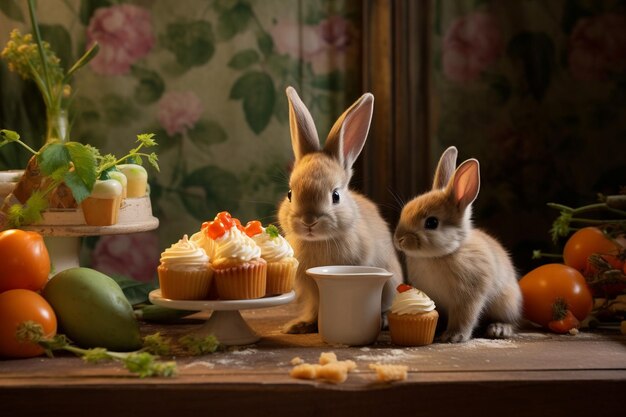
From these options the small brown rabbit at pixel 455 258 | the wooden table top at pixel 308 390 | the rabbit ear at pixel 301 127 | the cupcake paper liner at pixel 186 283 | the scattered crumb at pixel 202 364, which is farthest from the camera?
the rabbit ear at pixel 301 127

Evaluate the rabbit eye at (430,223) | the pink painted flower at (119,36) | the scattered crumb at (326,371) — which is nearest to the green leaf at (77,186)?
the scattered crumb at (326,371)

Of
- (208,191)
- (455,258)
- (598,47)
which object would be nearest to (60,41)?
(208,191)

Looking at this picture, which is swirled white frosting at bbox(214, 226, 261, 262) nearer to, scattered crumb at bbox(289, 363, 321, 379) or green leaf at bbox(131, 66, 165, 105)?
scattered crumb at bbox(289, 363, 321, 379)

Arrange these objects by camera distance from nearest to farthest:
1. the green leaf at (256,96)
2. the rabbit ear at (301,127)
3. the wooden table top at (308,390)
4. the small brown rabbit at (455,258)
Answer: the wooden table top at (308,390)
the small brown rabbit at (455,258)
the rabbit ear at (301,127)
the green leaf at (256,96)

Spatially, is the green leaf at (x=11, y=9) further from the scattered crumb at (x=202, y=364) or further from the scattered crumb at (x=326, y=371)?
the scattered crumb at (x=326, y=371)

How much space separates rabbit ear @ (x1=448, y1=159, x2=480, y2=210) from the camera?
153cm

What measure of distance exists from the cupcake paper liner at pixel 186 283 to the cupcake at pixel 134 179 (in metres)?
0.33

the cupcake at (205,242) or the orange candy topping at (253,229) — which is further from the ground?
the orange candy topping at (253,229)

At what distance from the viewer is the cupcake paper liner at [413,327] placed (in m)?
1.48

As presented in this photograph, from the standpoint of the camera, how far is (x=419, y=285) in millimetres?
1605

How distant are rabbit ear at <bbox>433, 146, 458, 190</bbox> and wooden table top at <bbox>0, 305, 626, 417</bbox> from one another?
0.44 m

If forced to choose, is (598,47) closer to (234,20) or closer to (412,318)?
(234,20)

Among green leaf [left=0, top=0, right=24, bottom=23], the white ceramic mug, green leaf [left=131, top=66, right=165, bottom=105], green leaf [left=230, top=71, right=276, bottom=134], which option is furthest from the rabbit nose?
green leaf [left=0, top=0, right=24, bottom=23]

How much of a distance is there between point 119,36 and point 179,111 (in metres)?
0.26
